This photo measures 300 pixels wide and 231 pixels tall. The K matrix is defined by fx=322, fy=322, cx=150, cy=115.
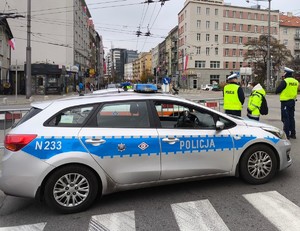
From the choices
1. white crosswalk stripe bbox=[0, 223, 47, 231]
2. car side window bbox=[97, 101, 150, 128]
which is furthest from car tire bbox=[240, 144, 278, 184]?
white crosswalk stripe bbox=[0, 223, 47, 231]

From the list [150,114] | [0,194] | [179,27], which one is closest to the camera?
[150,114]

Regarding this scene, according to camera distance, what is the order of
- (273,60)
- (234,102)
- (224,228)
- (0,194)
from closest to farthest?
(224,228)
(0,194)
(234,102)
(273,60)

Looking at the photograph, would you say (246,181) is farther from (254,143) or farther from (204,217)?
(204,217)

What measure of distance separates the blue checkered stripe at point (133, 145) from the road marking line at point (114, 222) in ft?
2.56

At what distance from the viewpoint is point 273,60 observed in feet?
194

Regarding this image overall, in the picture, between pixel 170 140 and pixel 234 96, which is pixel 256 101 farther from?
pixel 170 140

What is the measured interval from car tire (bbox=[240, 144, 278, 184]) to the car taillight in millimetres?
3206

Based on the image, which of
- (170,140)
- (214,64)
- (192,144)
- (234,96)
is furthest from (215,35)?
(170,140)

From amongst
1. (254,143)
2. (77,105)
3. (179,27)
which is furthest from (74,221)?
(179,27)

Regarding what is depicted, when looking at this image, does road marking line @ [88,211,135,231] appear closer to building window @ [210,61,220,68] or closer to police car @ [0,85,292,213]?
police car @ [0,85,292,213]

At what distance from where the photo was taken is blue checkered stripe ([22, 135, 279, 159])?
4.18 m

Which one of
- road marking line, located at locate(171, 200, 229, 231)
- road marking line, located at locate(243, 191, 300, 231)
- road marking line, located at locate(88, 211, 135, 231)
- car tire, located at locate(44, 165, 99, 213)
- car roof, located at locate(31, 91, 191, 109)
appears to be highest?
car roof, located at locate(31, 91, 191, 109)

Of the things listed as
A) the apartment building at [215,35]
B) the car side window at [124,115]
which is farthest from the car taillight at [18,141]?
the apartment building at [215,35]

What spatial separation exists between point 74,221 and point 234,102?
5167mm
